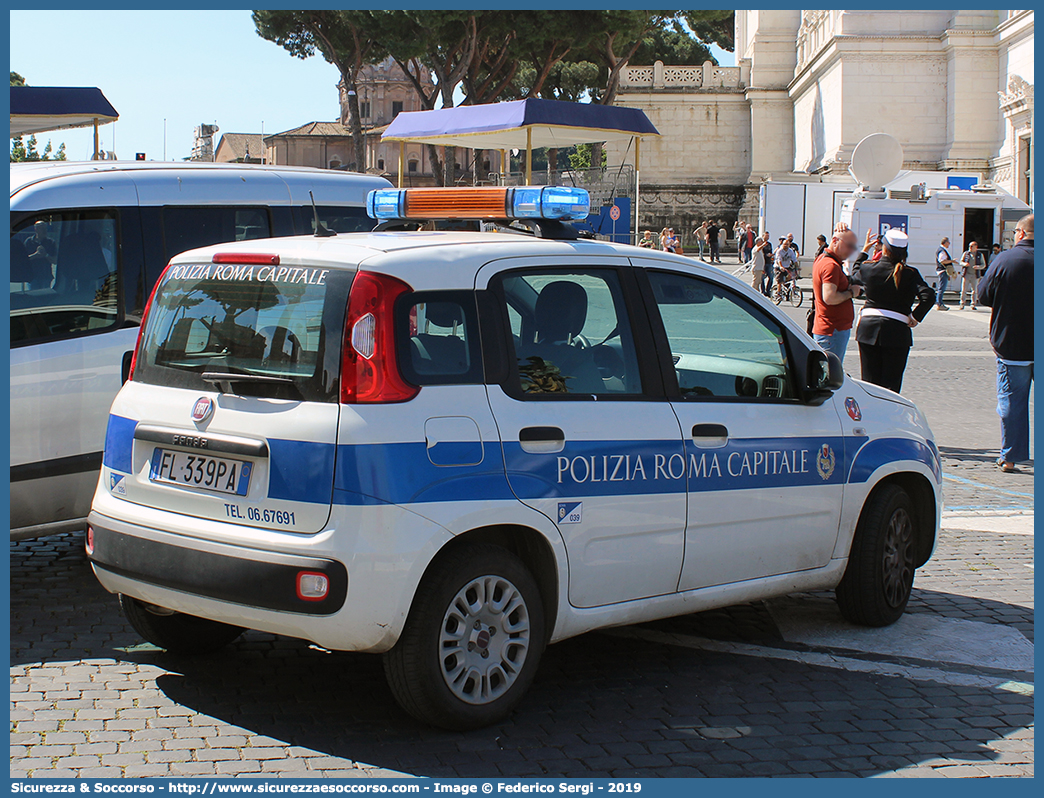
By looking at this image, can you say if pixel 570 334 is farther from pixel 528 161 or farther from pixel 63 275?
pixel 528 161

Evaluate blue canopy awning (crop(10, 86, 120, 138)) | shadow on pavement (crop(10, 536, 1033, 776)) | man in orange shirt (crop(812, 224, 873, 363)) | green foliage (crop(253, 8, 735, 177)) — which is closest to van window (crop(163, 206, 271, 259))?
shadow on pavement (crop(10, 536, 1033, 776))

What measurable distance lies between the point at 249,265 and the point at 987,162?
4445 cm

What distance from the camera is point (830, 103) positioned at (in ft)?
166

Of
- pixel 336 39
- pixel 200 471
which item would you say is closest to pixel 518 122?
pixel 200 471

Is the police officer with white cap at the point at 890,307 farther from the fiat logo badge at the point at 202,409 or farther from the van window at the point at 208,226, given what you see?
the fiat logo badge at the point at 202,409

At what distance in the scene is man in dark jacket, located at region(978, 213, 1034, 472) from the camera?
9.21 meters

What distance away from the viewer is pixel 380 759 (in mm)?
3803

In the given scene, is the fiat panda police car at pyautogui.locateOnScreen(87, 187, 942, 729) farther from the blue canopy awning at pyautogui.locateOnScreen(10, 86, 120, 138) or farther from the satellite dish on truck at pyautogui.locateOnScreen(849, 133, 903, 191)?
the satellite dish on truck at pyautogui.locateOnScreen(849, 133, 903, 191)

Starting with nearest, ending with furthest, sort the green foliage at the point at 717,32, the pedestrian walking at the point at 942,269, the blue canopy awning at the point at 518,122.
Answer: the blue canopy awning at the point at 518,122, the pedestrian walking at the point at 942,269, the green foliage at the point at 717,32

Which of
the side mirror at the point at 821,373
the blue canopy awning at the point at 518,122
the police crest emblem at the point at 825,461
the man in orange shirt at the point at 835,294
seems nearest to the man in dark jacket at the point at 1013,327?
the man in orange shirt at the point at 835,294

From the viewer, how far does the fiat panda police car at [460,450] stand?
3.79 meters

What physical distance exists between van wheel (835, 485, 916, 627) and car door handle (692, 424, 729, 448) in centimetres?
102

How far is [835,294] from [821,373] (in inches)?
207

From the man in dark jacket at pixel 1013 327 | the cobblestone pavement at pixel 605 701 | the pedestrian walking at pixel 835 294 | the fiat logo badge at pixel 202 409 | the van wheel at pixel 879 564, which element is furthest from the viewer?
the pedestrian walking at pixel 835 294
